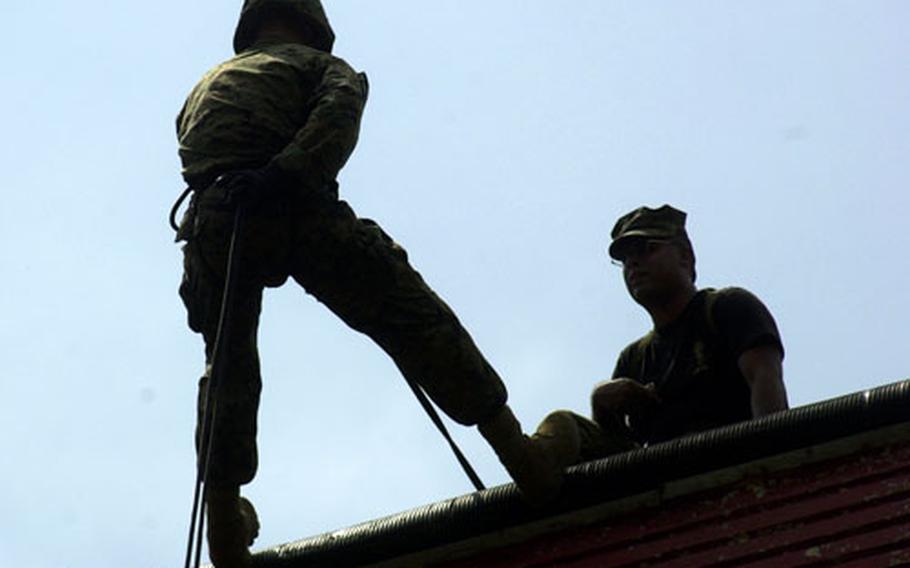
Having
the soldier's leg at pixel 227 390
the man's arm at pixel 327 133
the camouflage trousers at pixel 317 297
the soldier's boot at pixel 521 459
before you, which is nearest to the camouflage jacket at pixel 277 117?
the man's arm at pixel 327 133

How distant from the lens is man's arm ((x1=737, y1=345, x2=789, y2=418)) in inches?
302

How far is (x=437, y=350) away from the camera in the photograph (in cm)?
704

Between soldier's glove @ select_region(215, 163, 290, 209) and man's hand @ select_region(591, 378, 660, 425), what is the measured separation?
1.94 meters

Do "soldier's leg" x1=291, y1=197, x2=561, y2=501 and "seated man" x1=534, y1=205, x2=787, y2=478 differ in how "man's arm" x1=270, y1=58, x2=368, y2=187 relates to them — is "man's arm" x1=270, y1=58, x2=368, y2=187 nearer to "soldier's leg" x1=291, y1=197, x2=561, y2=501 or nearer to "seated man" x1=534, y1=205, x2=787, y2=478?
"soldier's leg" x1=291, y1=197, x2=561, y2=501

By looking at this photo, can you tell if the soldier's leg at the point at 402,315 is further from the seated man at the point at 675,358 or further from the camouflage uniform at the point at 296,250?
the seated man at the point at 675,358

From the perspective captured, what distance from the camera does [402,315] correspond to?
7.04 m

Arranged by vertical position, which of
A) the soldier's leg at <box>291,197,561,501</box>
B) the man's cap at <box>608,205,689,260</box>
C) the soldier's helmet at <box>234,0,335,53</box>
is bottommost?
the soldier's leg at <box>291,197,561,501</box>

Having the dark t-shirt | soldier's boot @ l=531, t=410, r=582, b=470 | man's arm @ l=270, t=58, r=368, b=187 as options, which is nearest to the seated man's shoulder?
the dark t-shirt

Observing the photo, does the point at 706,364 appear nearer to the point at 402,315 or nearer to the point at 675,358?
the point at 675,358

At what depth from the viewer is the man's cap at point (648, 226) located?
332 inches

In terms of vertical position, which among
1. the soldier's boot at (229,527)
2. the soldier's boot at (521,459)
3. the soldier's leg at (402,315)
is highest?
the soldier's leg at (402,315)

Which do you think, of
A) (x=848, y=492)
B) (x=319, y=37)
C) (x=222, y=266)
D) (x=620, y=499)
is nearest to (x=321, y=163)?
(x=222, y=266)

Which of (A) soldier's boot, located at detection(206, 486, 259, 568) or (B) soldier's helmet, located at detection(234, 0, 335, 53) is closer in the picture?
(A) soldier's boot, located at detection(206, 486, 259, 568)

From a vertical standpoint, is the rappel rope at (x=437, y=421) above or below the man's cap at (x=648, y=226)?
below
